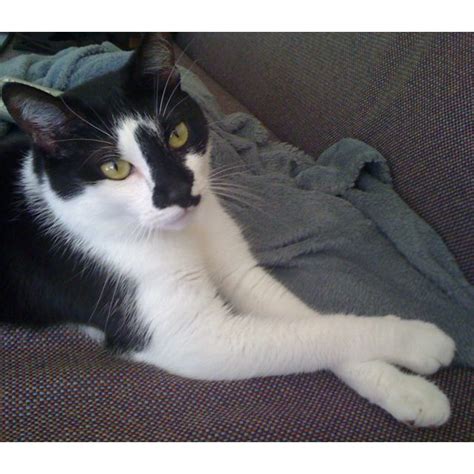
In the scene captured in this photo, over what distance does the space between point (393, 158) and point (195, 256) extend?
0.64m

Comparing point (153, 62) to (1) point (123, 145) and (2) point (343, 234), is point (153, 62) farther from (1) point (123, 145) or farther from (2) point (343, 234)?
(2) point (343, 234)

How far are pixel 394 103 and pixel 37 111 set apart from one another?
3.00 feet

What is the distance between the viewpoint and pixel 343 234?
3.90 feet

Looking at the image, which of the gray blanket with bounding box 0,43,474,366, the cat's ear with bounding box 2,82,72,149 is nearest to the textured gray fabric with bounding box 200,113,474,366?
the gray blanket with bounding box 0,43,474,366

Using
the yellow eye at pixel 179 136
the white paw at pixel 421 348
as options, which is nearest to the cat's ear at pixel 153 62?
the yellow eye at pixel 179 136

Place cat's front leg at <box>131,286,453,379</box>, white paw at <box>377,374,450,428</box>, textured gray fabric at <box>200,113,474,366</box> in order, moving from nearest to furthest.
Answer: white paw at <box>377,374,450,428</box> → cat's front leg at <box>131,286,453,379</box> → textured gray fabric at <box>200,113,474,366</box>

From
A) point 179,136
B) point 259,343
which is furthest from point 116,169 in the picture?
point 259,343

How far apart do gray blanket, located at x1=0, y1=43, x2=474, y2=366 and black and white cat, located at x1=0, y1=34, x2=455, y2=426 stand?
99 millimetres

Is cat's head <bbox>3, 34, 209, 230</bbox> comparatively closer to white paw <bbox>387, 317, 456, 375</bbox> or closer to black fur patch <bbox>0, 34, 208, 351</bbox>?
black fur patch <bbox>0, 34, 208, 351</bbox>

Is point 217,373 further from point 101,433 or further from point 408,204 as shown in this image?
point 408,204

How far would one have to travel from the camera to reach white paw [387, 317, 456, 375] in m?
0.90

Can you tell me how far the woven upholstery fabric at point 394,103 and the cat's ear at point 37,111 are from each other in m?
0.85

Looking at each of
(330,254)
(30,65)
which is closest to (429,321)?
(330,254)

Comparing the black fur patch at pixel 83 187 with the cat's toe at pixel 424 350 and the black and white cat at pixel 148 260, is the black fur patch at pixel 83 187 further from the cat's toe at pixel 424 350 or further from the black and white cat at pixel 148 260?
the cat's toe at pixel 424 350
